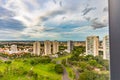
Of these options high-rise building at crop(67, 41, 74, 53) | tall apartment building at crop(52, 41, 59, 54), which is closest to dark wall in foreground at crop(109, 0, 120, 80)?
high-rise building at crop(67, 41, 74, 53)

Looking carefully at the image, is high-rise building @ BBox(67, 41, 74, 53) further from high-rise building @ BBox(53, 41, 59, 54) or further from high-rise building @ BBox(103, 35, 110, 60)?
high-rise building @ BBox(103, 35, 110, 60)

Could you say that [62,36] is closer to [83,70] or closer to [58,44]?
[58,44]

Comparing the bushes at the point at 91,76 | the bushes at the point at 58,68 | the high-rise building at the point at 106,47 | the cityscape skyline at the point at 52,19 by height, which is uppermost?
the cityscape skyline at the point at 52,19

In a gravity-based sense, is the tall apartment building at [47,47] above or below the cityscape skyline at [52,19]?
below

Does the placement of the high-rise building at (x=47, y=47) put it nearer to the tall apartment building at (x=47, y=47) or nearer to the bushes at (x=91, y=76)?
the tall apartment building at (x=47, y=47)

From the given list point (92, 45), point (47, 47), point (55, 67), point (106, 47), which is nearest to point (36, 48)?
point (47, 47)

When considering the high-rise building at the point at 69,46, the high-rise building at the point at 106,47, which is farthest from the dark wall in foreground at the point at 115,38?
the high-rise building at the point at 69,46
